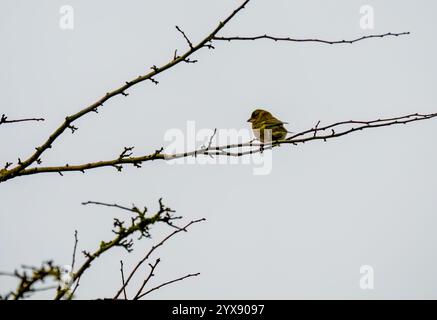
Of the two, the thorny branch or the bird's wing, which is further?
the bird's wing

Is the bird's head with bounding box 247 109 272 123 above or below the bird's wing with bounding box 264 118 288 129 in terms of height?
above

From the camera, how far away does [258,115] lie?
1053 centimetres

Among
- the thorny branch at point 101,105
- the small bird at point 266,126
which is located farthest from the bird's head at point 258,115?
the thorny branch at point 101,105

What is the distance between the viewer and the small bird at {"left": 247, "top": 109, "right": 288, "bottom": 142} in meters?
9.57

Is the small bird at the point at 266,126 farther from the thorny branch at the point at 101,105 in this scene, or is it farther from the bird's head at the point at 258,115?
the thorny branch at the point at 101,105

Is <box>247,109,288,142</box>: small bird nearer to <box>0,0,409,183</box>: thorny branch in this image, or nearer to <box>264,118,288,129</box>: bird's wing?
<box>264,118,288,129</box>: bird's wing

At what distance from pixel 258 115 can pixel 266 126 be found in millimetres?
910

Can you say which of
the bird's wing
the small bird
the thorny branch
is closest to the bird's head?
the small bird

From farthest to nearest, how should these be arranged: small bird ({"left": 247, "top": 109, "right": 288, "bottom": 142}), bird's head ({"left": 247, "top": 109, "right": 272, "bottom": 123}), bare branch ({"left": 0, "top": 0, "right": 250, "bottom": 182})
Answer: bird's head ({"left": 247, "top": 109, "right": 272, "bottom": 123}) < small bird ({"left": 247, "top": 109, "right": 288, "bottom": 142}) < bare branch ({"left": 0, "top": 0, "right": 250, "bottom": 182})

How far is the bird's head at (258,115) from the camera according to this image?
410 inches

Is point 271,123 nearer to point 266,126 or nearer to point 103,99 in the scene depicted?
point 266,126
